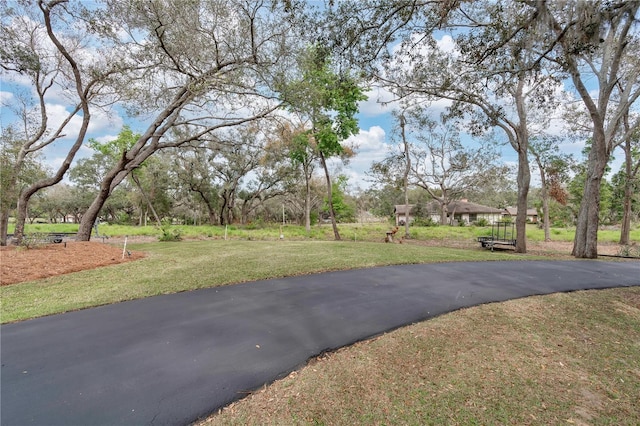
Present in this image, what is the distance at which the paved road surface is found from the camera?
86.2 inches

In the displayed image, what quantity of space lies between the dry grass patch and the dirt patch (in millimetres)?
6587

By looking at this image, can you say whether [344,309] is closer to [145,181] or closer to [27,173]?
[27,173]

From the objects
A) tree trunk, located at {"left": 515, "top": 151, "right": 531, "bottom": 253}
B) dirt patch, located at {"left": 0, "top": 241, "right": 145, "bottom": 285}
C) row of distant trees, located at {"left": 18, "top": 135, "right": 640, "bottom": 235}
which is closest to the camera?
dirt patch, located at {"left": 0, "top": 241, "right": 145, "bottom": 285}

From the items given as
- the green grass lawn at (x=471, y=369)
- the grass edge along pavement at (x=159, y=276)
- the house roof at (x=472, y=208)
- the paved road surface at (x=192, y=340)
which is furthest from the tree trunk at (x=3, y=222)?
the house roof at (x=472, y=208)

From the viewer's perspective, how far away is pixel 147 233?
1761 cm

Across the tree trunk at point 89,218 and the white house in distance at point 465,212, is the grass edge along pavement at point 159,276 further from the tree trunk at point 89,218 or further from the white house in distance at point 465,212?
the white house in distance at point 465,212

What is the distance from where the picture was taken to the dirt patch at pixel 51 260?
5934 millimetres

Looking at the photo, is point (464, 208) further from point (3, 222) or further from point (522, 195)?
point (3, 222)

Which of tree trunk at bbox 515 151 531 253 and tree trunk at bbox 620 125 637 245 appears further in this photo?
tree trunk at bbox 620 125 637 245

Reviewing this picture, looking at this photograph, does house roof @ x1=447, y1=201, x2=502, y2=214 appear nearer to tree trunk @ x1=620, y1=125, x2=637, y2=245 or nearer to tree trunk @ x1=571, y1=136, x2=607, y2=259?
tree trunk @ x1=620, y1=125, x2=637, y2=245

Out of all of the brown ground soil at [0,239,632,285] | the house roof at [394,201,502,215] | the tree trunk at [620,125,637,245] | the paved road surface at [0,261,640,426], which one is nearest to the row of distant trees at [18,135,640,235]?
the tree trunk at [620,125,637,245]

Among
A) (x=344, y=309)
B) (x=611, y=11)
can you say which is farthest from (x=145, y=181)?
(x=611, y=11)

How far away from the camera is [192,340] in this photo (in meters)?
3.13

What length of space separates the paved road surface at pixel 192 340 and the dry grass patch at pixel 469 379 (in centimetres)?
31
